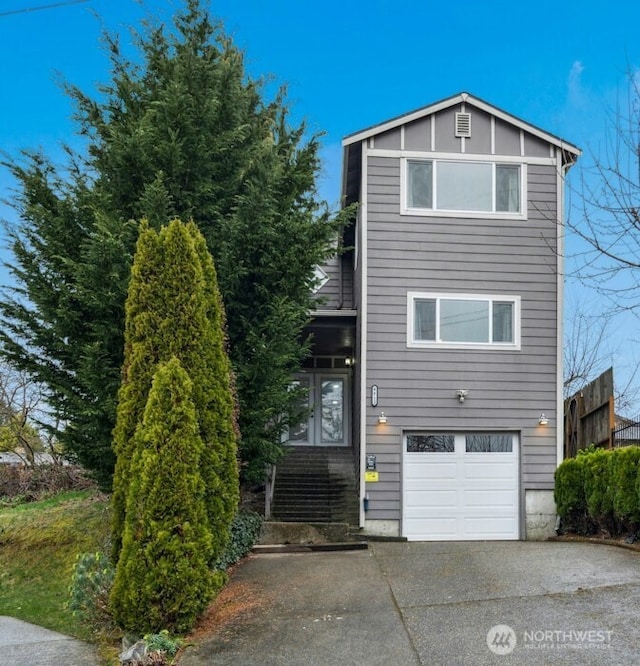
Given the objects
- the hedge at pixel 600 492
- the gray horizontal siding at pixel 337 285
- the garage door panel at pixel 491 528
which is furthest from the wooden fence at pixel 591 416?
the gray horizontal siding at pixel 337 285

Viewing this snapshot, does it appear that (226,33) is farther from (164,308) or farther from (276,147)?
(164,308)

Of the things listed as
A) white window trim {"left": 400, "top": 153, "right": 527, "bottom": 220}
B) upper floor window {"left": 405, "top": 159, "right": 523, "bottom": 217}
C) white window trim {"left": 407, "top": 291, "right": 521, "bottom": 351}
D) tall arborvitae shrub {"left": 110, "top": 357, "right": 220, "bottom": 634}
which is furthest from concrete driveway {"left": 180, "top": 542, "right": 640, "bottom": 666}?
upper floor window {"left": 405, "top": 159, "right": 523, "bottom": 217}

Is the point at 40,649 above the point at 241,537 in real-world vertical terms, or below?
below

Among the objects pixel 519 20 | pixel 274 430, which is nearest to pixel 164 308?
pixel 274 430

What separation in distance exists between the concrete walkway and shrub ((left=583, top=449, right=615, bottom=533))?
6.42 m

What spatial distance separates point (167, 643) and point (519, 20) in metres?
9.03

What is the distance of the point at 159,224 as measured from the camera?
22.1 ft

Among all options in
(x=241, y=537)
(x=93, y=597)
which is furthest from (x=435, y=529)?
(x=93, y=597)

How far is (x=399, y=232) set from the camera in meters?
10.1

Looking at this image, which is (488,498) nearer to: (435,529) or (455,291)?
(435,529)

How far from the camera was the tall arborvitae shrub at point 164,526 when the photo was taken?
177 inches

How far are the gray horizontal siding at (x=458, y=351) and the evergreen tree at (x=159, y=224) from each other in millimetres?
2359

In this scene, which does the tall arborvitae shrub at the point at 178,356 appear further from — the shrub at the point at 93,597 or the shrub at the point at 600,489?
the shrub at the point at 600,489

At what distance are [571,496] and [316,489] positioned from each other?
420 centimetres
